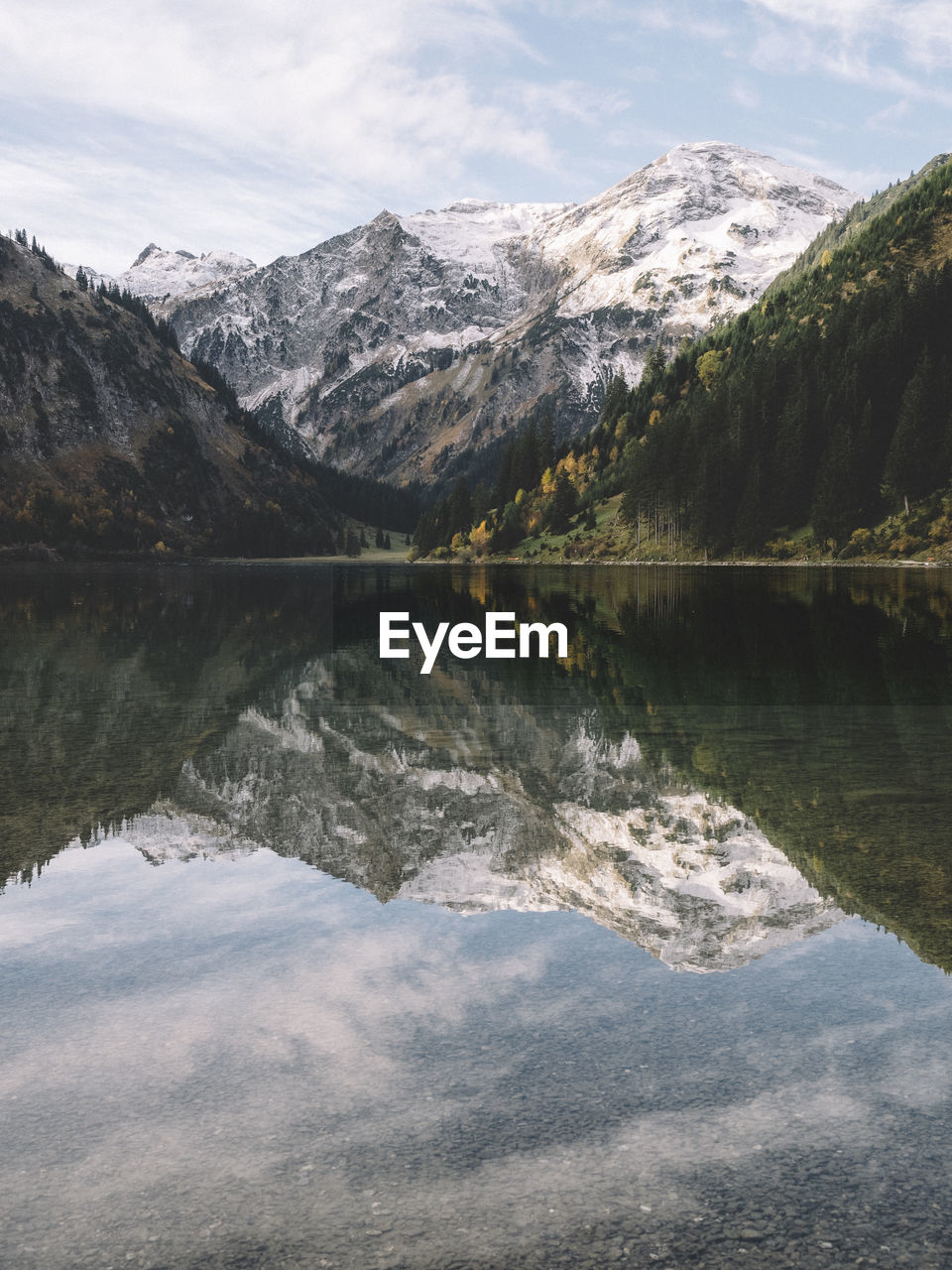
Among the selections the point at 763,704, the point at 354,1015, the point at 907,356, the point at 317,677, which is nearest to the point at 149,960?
the point at 354,1015

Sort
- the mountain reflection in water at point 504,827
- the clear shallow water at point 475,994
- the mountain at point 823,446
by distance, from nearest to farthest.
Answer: the clear shallow water at point 475,994 → the mountain reflection in water at point 504,827 → the mountain at point 823,446

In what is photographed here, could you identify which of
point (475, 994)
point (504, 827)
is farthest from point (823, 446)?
point (475, 994)

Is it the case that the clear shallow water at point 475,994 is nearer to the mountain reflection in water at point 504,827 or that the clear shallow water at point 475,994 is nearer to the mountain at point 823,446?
the mountain reflection in water at point 504,827

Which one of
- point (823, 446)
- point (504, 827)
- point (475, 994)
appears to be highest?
point (823, 446)

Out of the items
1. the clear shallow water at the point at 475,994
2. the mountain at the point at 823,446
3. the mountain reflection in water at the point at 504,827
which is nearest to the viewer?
the clear shallow water at the point at 475,994

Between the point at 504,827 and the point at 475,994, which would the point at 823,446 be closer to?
the point at 504,827

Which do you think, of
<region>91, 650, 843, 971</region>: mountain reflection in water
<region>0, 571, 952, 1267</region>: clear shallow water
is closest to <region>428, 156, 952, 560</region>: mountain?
<region>91, 650, 843, 971</region>: mountain reflection in water

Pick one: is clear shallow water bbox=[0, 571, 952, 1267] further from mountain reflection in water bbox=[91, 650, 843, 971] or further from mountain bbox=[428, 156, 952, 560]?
mountain bbox=[428, 156, 952, 560]

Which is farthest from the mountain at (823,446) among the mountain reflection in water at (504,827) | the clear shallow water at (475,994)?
the clear shallow water at (475,994)

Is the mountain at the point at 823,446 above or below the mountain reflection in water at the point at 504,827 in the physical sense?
above

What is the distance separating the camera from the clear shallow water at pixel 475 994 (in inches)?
256

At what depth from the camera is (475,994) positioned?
9938mm

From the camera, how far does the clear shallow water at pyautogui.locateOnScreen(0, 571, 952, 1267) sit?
650 centimetres

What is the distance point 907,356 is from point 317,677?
16818 cm
